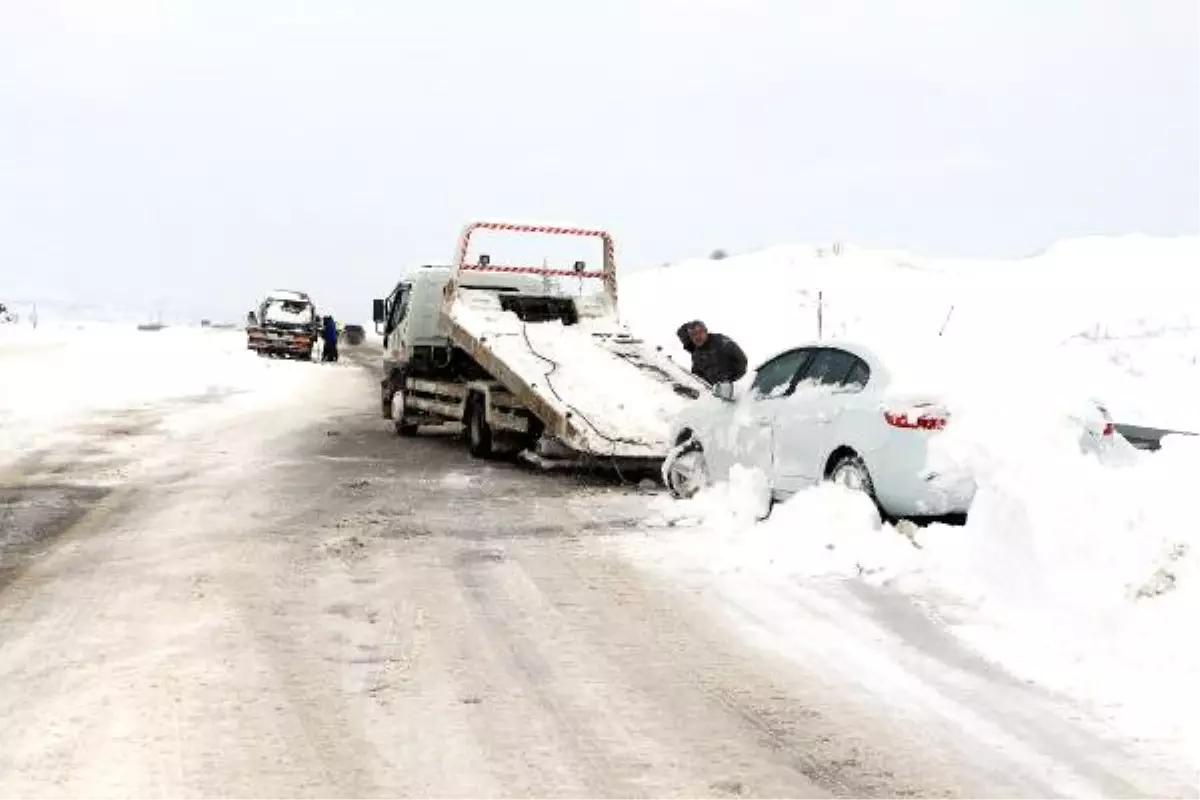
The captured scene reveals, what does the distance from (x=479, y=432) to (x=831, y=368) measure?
5.89 metres

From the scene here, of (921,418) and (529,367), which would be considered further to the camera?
(529,367)

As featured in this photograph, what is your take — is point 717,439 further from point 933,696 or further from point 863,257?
point 863,257

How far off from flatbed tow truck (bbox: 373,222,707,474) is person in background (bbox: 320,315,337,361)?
22712 mm

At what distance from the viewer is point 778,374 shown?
9875mm

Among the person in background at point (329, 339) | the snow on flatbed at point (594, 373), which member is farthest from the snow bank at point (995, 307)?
the person in background at point (329, 339)

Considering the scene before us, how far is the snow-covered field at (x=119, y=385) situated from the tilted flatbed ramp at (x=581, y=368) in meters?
5.53

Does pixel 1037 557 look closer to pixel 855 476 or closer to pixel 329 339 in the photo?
pixel 855 476

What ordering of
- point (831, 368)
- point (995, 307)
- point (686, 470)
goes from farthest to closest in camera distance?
point (995, 307)
point (686, 470)
point (831, 368)

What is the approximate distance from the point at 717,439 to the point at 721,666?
4794 mm

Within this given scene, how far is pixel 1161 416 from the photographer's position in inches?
652

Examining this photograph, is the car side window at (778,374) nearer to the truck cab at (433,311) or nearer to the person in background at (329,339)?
the truck cab at (433,311)

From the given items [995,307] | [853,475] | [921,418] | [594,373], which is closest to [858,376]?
[853,475]

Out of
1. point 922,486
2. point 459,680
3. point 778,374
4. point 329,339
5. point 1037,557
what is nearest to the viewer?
point 459,680

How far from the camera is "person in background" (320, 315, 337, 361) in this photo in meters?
40.2
